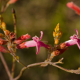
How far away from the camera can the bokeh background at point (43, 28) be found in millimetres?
4891

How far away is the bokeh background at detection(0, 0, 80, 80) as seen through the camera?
4891mm

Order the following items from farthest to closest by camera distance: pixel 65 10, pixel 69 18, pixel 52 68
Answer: pixel 69 18
pixel 65 10
pixel 52 68

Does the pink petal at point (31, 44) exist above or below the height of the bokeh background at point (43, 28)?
above

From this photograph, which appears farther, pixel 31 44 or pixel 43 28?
pixel 43 28

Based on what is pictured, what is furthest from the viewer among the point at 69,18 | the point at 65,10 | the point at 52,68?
the point at 69,18

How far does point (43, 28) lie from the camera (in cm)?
522

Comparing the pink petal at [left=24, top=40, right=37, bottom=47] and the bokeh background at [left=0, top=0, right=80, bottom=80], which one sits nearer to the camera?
the pink petal at [left=24, top=40, right=37, bottom=47]

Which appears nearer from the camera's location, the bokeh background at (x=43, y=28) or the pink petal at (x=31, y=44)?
the pink petal at (x=31, y=44)

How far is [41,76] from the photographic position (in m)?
5.04

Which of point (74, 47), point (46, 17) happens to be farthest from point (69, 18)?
point (74, 47)

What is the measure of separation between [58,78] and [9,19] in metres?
2.85

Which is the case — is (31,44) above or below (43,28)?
above

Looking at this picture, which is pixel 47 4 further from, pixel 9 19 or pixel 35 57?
pixel 35 57

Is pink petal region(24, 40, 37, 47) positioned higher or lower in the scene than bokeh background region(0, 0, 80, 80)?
higher
